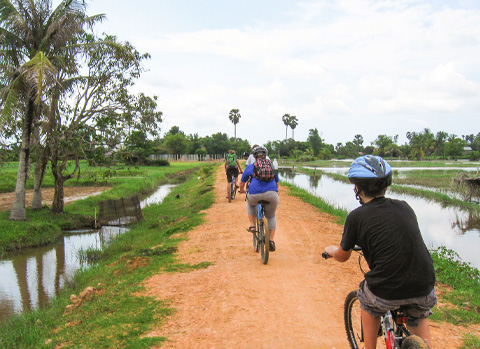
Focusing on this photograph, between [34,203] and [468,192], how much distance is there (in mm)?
21967

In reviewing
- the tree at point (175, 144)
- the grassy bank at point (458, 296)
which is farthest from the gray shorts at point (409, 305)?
the tree at point (175, 144)

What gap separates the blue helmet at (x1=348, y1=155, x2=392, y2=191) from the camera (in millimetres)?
2572

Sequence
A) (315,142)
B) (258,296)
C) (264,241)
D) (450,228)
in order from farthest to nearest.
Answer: (315,142) < (450,228) < (264,241) < (258,296)

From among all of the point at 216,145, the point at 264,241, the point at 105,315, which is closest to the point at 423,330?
the point at 105,315

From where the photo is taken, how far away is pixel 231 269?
6.39m

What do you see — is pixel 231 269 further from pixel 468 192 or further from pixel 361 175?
pixel 468 192

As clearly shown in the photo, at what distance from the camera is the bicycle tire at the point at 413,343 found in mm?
2254

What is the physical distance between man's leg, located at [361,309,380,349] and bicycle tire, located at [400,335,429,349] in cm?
29

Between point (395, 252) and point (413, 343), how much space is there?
Result: 512mm

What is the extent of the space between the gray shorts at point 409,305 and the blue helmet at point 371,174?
685mm

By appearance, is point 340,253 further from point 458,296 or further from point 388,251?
point 458,296

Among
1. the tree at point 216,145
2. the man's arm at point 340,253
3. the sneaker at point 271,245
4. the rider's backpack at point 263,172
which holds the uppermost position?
the tree at point 216,145

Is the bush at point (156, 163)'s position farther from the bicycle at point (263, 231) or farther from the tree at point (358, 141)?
the tree at point (358, 141)

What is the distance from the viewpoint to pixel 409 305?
8.10 ft
